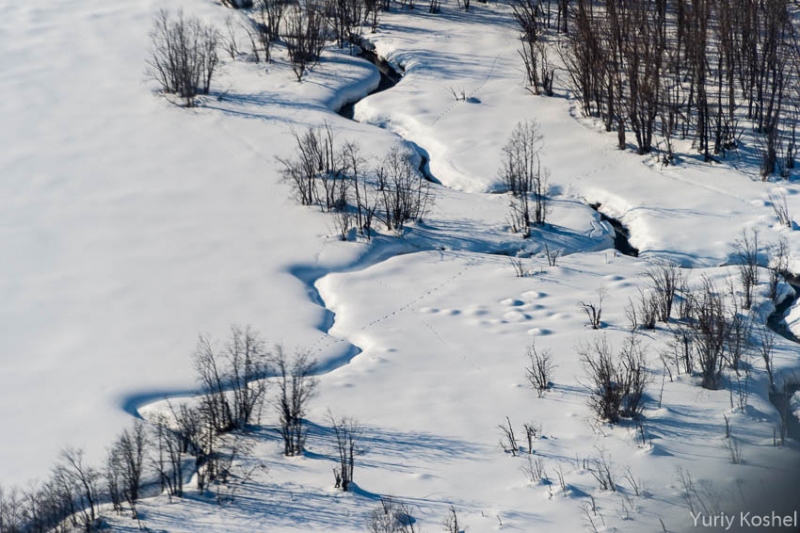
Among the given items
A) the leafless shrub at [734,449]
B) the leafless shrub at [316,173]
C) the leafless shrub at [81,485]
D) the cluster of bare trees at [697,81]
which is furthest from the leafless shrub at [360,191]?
the leafless shrub at [734,449]

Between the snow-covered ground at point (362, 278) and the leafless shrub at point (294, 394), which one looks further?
the leafless shrub at point (294, 394)

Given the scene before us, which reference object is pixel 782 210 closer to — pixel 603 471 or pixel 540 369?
pixel 540 369

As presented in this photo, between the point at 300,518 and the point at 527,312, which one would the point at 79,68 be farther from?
the point at 300,518

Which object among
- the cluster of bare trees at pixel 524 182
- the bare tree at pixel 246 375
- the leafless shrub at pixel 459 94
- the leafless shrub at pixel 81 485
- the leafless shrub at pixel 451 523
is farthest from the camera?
the leafless shrub at pixel 459 94

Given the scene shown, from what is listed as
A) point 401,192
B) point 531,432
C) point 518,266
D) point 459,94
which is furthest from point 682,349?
point 459,94

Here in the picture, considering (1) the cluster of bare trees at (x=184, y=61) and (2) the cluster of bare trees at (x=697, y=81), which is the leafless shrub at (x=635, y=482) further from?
(1) the cluster of bare trees at (x=184, y=61)

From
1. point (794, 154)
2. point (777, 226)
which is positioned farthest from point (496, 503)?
point (794, 154)
